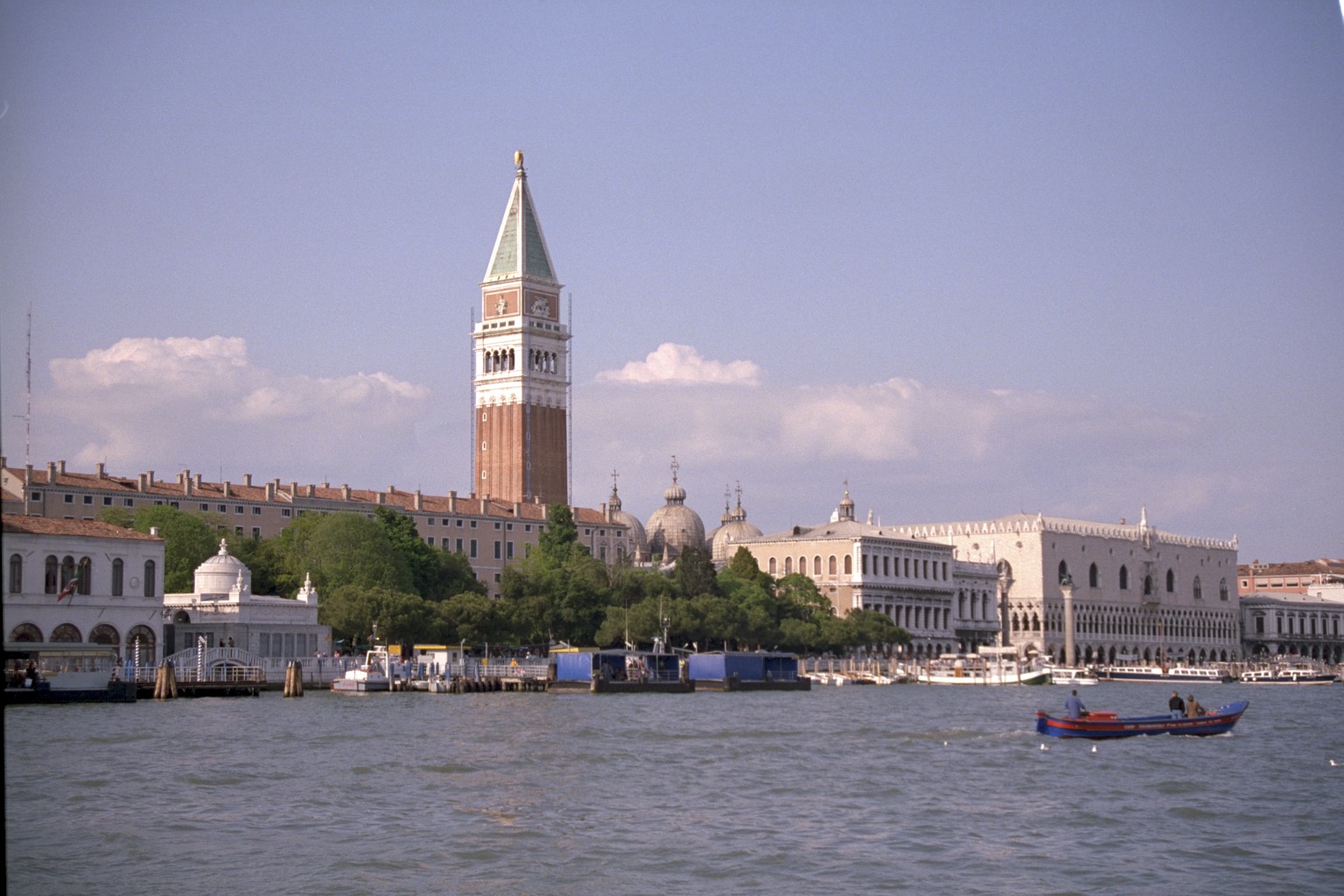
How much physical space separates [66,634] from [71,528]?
2703mm

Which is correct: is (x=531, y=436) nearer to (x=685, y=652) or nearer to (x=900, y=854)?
(x=685, y=652)

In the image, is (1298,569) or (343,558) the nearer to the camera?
(343,558)

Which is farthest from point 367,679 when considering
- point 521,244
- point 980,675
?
point 521,244

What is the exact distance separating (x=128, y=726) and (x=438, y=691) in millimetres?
18636

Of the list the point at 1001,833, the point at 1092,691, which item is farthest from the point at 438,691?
the point at 1001,833

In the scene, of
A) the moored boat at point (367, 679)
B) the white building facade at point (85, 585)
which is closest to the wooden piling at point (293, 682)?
the moored boat at point (367, 679)

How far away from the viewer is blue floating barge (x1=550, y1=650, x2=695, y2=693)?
50531mm

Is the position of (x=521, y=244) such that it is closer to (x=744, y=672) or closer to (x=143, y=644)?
(x=744, y=672)

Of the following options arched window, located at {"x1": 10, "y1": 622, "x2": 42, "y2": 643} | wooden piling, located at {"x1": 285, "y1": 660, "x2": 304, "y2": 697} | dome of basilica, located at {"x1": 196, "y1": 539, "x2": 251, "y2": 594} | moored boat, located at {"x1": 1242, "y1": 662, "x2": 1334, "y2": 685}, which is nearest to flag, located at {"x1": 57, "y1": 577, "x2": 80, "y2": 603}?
arched window, located at {"x1": 10, "y1": 622, "x2": 42, "y2": 643}

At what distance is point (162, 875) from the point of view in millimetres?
13438

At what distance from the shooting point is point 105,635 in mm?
42812

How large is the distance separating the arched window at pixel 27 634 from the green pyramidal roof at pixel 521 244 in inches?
1823

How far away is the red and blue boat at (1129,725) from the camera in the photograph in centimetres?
2853

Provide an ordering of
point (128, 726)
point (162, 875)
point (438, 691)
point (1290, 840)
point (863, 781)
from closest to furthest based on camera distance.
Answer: point (162, 875), point (1290, 840), point (863, 781), point (128, 726), point (438, 691)
